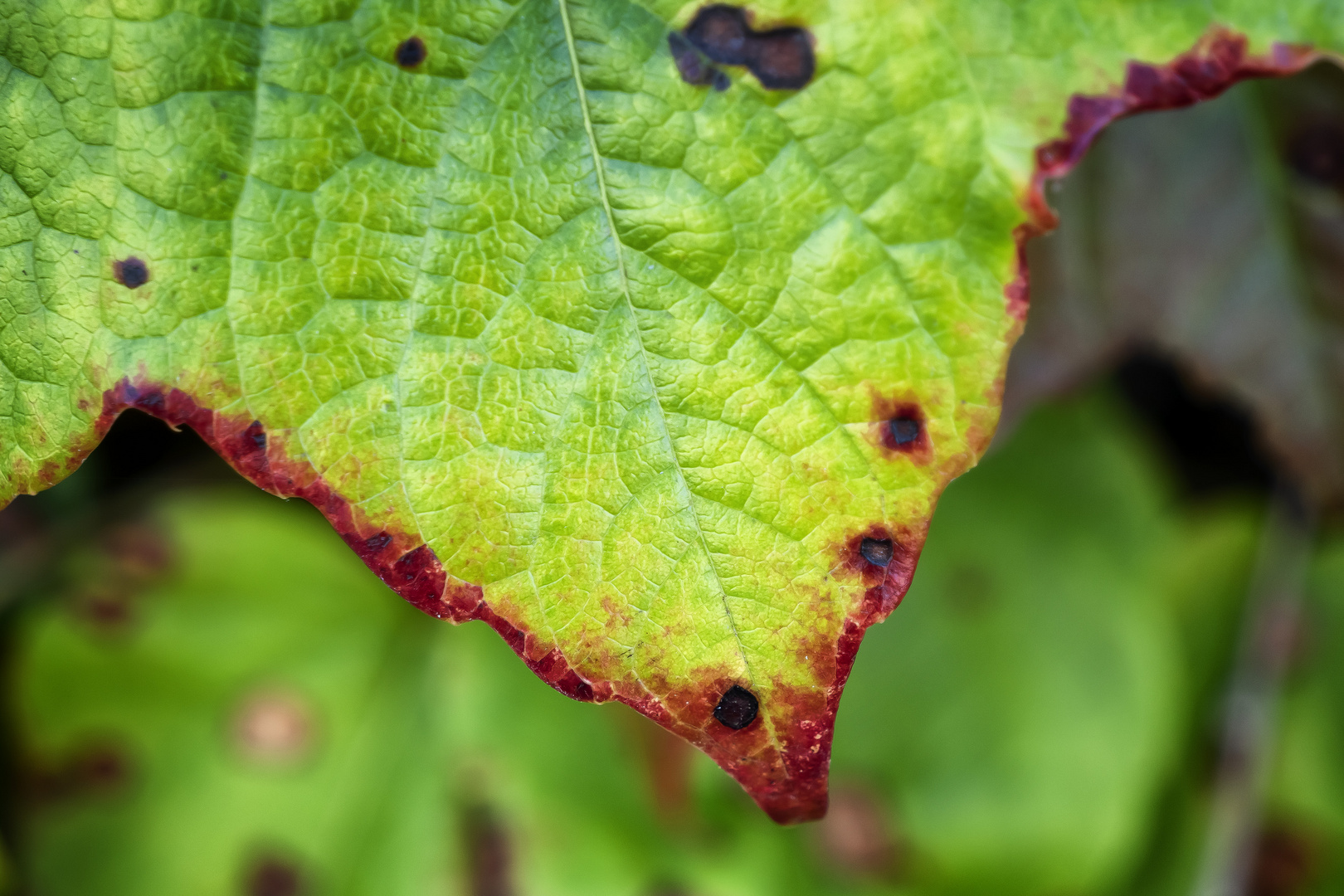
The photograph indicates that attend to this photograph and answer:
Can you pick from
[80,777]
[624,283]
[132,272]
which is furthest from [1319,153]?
[80,777]

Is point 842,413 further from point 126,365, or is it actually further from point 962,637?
point 962,637

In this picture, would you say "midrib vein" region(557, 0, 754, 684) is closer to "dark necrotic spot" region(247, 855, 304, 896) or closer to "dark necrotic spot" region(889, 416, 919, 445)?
"dark necrotic spot" region(889, 416, 919, 445)

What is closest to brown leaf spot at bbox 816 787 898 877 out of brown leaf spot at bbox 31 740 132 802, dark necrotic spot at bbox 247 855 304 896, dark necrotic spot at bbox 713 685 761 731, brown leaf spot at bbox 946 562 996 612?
brown leaf spot at bbox 946 562 996 612

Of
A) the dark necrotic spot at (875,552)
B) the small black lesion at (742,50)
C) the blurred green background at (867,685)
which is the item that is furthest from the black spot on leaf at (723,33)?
the blurred green background at (867,685)

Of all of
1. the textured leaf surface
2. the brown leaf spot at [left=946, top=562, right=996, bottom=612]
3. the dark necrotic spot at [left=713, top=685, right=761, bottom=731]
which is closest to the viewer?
the dark necrotic spot at [left=713, top=685, right=761, bottom=731]

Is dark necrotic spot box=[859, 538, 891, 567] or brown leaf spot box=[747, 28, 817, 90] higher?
brown leaf spot box=[747, 28, 817, 90]

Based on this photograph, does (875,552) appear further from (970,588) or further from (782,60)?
(970,588)
